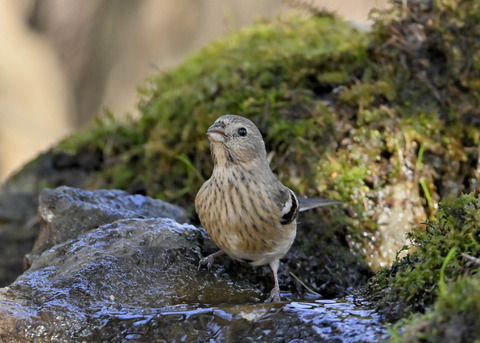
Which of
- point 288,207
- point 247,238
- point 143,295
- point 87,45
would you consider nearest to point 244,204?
point 247,238

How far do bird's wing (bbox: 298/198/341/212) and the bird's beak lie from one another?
98 cm

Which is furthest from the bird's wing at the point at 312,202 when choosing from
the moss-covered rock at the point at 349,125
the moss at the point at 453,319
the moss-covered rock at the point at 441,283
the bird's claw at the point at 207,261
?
the moss at the point at 453,319

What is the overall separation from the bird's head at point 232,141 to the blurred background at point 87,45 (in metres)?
10.7

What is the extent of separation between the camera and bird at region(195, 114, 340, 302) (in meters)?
4.46

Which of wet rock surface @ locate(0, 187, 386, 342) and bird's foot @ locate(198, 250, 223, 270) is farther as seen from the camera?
bird's foot @ locate(198, 250, 223, 270)

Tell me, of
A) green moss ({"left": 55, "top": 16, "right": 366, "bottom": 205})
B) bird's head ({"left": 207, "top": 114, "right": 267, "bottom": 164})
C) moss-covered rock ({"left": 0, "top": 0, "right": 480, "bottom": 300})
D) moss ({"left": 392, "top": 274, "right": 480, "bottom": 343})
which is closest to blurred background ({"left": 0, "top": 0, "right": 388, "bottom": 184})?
green moss ({"left": 55, "top": 16, "right": 366, "bottom": 205})

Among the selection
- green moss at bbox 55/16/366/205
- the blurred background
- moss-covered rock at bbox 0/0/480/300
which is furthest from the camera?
the blurred background

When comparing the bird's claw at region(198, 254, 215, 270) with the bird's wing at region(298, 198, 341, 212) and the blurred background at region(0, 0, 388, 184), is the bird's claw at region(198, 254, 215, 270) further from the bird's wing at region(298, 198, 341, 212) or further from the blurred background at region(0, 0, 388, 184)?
the blurred background at region(0, 0, 388, 184)

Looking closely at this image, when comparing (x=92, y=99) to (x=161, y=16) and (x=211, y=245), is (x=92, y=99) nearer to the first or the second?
(x=161, y=16)

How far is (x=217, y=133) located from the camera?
15.3 feet

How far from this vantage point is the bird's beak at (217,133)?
4641mm

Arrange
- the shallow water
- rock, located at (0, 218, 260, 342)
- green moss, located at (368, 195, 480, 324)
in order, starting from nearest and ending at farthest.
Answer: green moss, located at (368, 195, 480, 324) → the shallow water → rock, located at (0, 218, 260, 342)

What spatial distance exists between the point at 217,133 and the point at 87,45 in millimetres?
11738

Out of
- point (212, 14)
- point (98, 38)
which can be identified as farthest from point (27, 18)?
point (212, 14)
